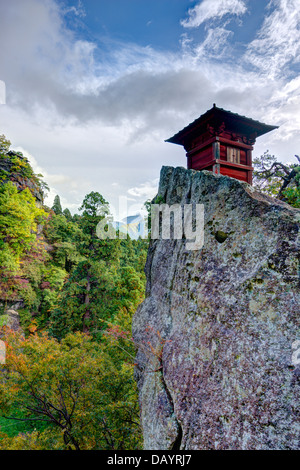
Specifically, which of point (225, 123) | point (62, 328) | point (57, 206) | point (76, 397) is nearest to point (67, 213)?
point (57, 206)

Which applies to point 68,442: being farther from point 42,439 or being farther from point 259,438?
point 259,438

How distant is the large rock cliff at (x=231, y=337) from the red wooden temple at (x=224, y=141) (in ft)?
6.24

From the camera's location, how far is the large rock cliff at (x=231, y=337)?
10.9ft

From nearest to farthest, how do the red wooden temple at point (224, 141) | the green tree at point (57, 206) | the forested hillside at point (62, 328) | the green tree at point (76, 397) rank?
1. the green tree at point (76, 397)
2. the forested hillside at point (62, 328)
3. the red wooden temple at point (224, 141)
4. the green tree at point (57, 206)

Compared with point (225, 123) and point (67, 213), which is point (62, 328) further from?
point (67, 213)

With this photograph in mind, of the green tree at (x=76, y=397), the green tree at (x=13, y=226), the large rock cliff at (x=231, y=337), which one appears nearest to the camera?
the large rock cliff at (x=231, y=337)

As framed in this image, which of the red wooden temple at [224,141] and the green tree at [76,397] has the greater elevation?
the red wooden temple at [224,141]

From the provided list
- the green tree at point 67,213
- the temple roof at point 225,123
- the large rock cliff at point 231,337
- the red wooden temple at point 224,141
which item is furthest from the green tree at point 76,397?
the green tree at point 67,213

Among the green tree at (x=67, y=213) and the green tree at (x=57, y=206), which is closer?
the green tree at (x=57, y=206)

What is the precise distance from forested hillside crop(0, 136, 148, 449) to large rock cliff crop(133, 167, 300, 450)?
2.68m

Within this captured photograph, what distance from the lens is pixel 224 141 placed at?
769 cm

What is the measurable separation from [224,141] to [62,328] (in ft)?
51.6

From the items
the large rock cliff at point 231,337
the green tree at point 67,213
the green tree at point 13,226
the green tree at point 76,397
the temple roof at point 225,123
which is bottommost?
the green tree at point 76,397

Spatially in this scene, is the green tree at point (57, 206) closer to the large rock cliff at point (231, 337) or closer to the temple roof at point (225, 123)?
the temple roof at point (225, 123)
